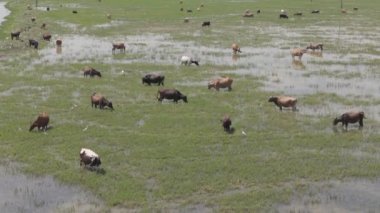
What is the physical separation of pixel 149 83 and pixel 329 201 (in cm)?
1481

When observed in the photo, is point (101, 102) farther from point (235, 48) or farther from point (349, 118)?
point (235, 48)

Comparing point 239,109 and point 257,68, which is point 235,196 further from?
point 257,68

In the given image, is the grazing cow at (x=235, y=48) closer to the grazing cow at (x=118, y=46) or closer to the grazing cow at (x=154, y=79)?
the grazing cow at (x=118, y=46)

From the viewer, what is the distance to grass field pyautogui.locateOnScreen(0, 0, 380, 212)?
55.3ft

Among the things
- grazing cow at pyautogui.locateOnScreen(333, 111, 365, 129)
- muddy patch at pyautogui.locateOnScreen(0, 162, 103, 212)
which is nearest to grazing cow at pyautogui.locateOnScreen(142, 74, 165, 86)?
grazing cow at pyautogui.locateOnScreen(333, 111, 365, 129)

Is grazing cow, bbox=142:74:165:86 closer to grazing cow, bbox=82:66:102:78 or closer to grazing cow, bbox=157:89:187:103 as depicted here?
grazing cow, bbox=157:89:187:103

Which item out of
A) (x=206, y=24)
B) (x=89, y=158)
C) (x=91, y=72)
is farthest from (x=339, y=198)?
(x=206, y=24)

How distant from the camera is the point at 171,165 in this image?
18203mm

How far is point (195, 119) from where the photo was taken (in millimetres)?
22922

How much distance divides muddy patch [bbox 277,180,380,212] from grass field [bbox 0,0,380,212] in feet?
1.19

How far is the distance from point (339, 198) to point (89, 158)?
24.4ft

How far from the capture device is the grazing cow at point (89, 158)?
1775 centimetres

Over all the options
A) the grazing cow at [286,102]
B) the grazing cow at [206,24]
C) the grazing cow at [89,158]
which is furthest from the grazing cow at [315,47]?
the grazing cow at [89,158]

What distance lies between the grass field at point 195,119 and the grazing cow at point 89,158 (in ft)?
1.25
